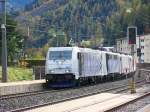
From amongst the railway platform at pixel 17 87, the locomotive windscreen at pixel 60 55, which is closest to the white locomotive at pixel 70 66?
the locomotive windscreen at pixel 60 55

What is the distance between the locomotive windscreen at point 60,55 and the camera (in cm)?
4159

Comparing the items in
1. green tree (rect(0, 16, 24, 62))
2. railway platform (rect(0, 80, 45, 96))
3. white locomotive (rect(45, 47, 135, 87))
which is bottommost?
railway platform (rect(0, 80, 45, 96))

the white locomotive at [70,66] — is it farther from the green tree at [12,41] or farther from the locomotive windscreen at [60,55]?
the green tree at [12,41]

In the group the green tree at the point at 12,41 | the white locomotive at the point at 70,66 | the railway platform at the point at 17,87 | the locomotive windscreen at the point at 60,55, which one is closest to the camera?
the railway platform at the point at 17,87

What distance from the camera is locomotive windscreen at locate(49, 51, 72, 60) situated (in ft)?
136

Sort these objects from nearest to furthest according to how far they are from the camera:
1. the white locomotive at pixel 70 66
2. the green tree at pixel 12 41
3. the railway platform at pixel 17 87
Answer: the railway platform at pixel 17 87, the white locomotive at pixel 70 66, the green tree at pixel 12 41

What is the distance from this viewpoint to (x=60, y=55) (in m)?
41.8

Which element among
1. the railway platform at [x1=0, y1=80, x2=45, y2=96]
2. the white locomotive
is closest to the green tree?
the white locomotive

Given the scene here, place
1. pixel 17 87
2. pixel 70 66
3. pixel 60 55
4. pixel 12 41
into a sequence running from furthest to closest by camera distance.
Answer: pixel 12 41 → pixel 60 55 → pixel 70 66 → pixel 17 87

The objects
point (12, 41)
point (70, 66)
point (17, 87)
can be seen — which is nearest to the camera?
point (17, 87)

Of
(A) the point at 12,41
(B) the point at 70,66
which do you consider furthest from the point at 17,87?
(A) the point at 12,41

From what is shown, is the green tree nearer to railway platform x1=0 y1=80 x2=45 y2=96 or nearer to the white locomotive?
the white locomotive

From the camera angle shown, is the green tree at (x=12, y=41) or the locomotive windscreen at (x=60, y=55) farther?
the green tree at (x=12, y=41)

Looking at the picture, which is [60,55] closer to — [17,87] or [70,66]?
[70,66]
